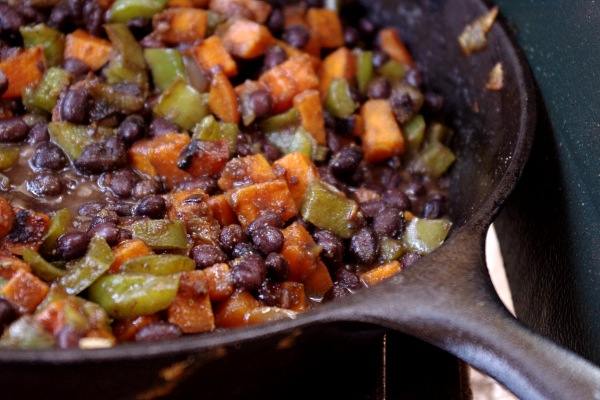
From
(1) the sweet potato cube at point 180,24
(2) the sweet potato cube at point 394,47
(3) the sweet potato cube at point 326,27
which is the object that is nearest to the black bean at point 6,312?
(1) the sweet potato cube at point 180,24

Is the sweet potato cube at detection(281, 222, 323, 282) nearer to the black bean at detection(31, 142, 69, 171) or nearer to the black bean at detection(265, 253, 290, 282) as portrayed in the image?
the black bean at detection(265, 253, 290, 282)

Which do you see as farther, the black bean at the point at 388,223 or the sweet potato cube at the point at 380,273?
the black bean at the point at 388,223

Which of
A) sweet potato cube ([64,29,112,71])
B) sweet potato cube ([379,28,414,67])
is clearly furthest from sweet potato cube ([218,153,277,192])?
sweet potato cube ([379,28,414,67])

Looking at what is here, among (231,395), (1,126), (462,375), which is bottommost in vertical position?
(462,375)

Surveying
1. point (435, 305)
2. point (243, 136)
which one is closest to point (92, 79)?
point (243, 136)

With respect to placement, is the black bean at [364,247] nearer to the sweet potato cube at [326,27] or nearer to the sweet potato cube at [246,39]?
the sweet potato cube at [246,39]

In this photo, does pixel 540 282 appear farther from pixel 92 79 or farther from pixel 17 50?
pixel 17 50
